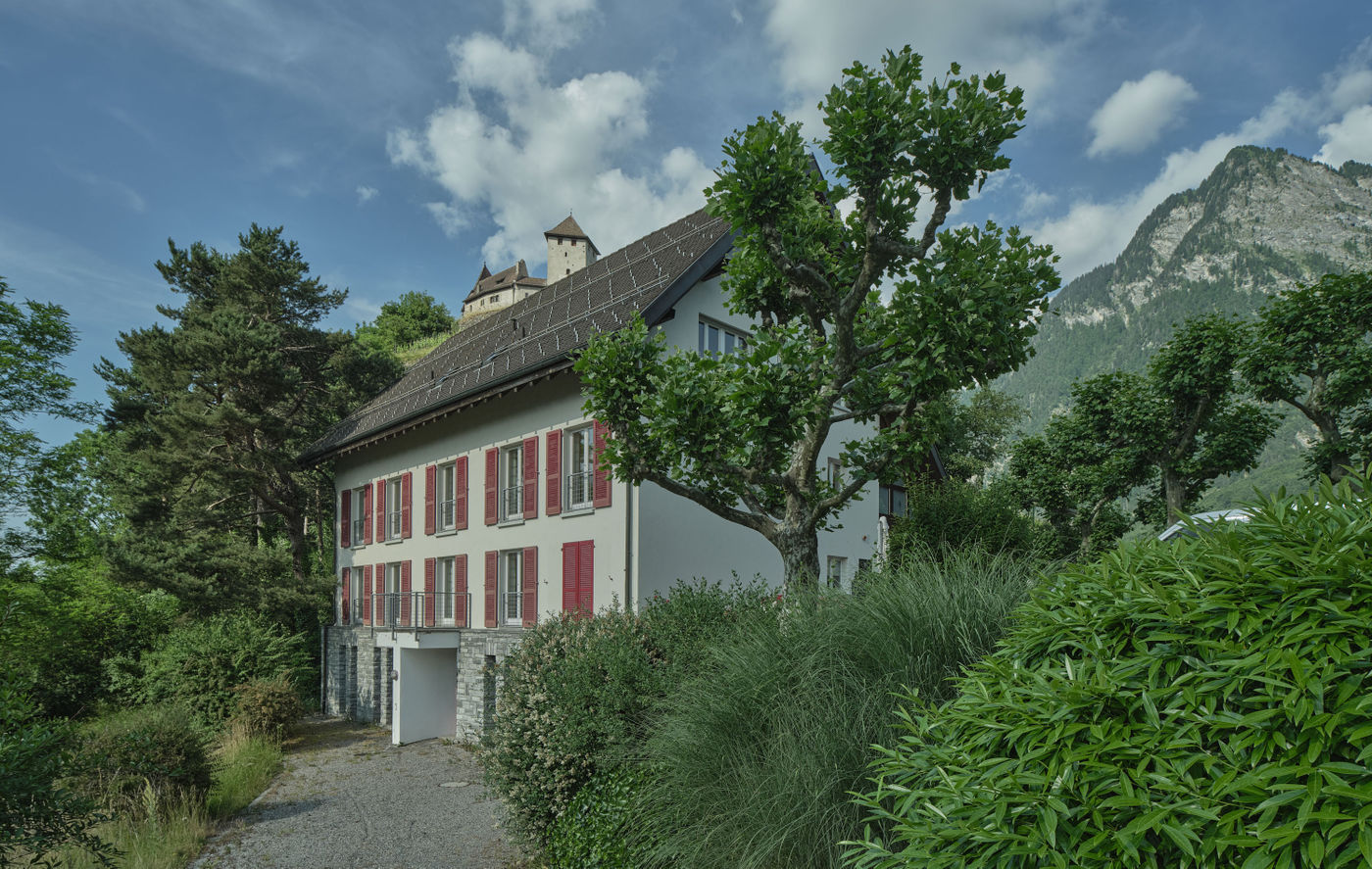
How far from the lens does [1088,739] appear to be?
2482mm

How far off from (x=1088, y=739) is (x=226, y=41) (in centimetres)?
1067

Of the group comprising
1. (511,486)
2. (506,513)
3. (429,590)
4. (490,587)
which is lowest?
(429,590)

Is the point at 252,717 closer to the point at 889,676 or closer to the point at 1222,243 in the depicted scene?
the point at 889,676

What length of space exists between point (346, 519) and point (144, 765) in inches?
537

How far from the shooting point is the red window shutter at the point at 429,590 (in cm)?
1889

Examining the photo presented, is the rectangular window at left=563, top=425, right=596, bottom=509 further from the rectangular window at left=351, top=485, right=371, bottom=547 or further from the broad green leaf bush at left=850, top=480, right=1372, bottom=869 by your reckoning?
the broad green leaf bush at left=850, top=480, right=1372, bottom=869

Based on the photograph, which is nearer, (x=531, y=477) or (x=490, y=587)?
(x=531, y=477)

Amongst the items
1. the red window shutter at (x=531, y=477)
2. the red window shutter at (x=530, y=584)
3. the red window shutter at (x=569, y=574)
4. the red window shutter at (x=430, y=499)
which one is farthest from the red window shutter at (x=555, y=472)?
the red window shutter at (x=430, y=499)

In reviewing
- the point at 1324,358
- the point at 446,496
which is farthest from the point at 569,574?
the point at 1324,358

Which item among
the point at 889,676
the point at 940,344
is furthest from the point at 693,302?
the point at 889,676

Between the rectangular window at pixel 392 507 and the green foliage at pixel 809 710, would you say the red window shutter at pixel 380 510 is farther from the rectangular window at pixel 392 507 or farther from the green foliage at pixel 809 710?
the green foliage at pixel 809 710

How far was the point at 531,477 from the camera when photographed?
52.7 feet

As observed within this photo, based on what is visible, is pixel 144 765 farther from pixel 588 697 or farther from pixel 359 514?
pixel 359 514

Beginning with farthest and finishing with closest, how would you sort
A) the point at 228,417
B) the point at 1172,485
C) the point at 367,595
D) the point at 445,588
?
the point at 228,417, the point at 367,595, the point at 1172,485, the point at 445,588
